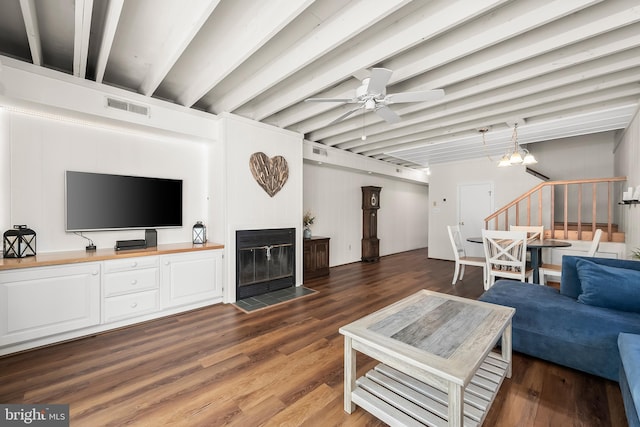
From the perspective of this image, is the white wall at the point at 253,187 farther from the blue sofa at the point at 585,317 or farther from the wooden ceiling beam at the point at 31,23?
the blue sofa at the point at 585,317

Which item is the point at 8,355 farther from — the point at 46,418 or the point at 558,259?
the point at 558,259

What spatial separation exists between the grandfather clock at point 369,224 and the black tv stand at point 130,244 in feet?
A: 15.7

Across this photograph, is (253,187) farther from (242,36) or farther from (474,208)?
(474,208)

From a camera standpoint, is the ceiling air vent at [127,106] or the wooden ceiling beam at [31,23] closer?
the wooden ceiling beam at [31,23]

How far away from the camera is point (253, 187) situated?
3.99 m

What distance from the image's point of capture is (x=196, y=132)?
3.63 m

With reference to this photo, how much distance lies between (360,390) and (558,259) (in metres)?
5.12

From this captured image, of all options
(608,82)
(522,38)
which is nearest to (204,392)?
(522,38)

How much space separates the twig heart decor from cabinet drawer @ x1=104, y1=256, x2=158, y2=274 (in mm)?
1723

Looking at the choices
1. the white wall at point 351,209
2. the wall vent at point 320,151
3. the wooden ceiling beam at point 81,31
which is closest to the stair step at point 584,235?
the white wall at point 351,209

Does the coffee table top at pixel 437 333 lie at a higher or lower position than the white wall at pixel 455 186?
lower

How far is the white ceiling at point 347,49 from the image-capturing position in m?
2.00

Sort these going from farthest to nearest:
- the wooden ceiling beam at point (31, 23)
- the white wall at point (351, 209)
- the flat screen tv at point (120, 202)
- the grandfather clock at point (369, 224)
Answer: the grandfather clock at point (369, 224)
the white wall at point (351, 209)
the flat screen tv at point (120, 202)
the wooden ceiling beam at point (31, 23)

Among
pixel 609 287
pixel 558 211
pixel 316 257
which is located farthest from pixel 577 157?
pixel 316 257
